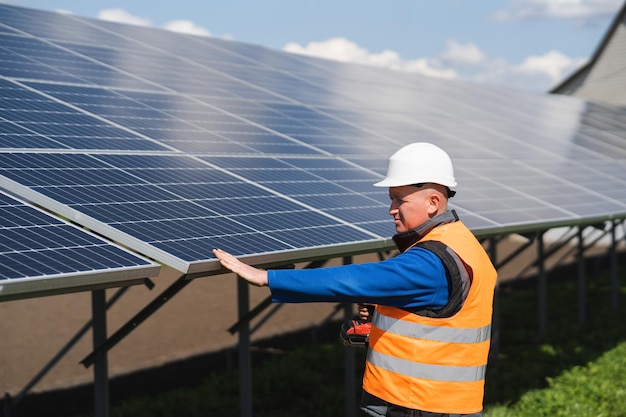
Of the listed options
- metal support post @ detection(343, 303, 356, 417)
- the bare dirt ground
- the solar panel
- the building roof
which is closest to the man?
the solar panel

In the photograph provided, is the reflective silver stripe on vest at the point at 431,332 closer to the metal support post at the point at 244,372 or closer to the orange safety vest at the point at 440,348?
the orange safety vest at the point at 440,348

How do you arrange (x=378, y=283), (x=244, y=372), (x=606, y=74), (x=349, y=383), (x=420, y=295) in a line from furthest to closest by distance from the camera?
1. (x=606, y=74)
2. (x=349, y=383)
3. (x=244, y=372)
4. (x=420, y=295)
5. (x=378, y=283)

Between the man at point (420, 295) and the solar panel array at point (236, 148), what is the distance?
49.9 inches

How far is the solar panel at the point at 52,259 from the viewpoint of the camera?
4891 mm

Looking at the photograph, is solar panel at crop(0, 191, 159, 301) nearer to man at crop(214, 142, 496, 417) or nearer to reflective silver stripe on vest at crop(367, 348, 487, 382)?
man at crop(214, 142, 496, 417)

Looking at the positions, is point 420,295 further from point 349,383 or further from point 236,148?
point 349,383

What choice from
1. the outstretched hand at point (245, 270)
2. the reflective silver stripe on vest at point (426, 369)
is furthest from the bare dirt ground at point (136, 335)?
the reflective silver stripe on vest at point (426, 369)

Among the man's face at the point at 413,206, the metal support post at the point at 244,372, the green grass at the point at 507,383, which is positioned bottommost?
the green grass at the point at 507,383

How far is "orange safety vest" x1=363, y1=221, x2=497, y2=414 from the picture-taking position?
4.90 m

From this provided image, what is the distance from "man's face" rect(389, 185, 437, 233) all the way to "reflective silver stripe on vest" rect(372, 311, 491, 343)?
562 mm

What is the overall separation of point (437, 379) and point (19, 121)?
5.35 m

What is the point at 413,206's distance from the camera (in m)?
5.02

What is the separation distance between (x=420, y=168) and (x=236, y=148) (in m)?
4.98

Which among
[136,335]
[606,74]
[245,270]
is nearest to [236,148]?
[245,270]
